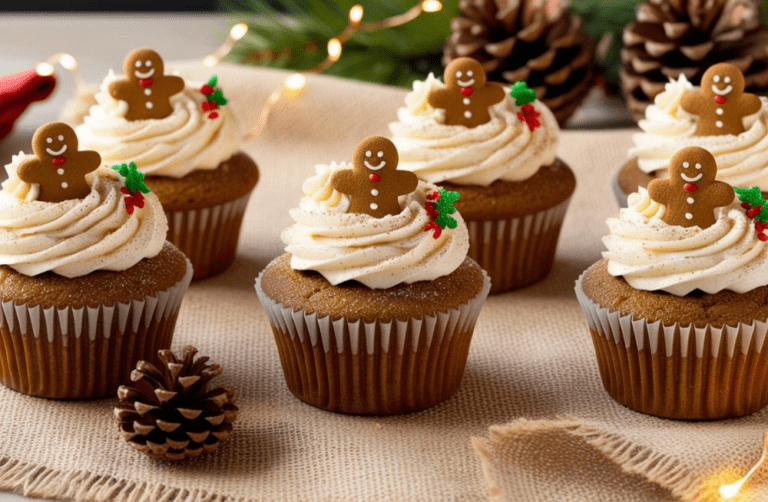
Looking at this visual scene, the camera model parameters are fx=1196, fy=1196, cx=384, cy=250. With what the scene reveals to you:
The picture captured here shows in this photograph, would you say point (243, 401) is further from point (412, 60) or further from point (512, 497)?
point (412, 60)

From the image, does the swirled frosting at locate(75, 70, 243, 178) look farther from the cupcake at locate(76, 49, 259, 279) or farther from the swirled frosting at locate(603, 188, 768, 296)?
the swirled frosting at locate(603, 188, 768, 296)

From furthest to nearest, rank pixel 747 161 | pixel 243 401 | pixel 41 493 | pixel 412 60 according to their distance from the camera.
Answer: pixel 412 60, pixel 747 161, pixel 243 401, pixel 41 493

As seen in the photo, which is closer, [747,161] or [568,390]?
[568,390]

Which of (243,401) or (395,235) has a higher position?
(395,235)

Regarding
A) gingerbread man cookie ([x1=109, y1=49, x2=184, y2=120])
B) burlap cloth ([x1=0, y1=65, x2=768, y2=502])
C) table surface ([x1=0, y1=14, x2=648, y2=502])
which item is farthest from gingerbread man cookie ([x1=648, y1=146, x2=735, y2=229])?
table surface ([x1=0, y1=14, x2=648, y2=502])

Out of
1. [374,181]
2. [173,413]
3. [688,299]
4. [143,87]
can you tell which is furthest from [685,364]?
[143,87]

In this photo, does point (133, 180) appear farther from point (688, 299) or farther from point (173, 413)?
point (688, 299)

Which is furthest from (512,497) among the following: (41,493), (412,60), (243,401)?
(412,60)
